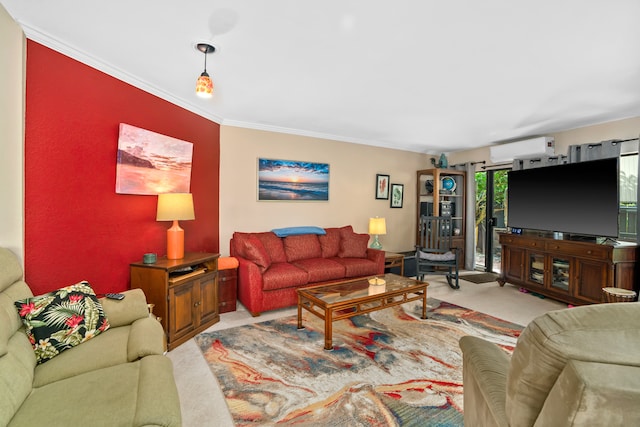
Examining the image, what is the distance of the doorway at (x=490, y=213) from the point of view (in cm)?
570

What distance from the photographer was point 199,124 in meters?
3.71

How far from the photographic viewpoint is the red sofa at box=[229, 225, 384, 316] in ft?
11.3

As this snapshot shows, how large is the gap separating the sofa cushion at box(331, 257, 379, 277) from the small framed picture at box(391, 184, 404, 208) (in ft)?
Answer: 6.15

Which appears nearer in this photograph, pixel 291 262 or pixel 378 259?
pixel 291 262

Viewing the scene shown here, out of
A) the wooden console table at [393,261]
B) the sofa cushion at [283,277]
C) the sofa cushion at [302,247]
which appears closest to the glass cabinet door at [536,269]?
the wooden console table at [393,261]

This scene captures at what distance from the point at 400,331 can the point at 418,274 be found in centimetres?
186

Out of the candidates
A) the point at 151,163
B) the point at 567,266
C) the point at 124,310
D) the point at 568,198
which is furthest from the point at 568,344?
the point at 568,198

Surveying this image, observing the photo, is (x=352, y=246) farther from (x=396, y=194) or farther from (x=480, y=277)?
(x=480, y=277)

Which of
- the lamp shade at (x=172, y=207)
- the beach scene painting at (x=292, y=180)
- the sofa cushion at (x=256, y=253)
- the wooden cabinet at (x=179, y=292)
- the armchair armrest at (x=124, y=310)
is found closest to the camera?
the armchair armrest at (x=124, y=310)

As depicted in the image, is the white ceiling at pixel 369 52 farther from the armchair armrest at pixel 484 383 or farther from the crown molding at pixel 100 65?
the armchair armrest at pixel 484 383

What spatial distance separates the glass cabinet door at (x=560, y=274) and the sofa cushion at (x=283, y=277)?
129 inches

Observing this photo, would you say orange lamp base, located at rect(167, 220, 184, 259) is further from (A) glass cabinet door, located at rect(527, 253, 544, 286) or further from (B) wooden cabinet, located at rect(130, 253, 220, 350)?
(A) glass cabinet door, located at rect(527, 253, 544, 286)

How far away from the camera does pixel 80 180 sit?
7.80ft

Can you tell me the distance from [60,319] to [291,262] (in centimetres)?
266
